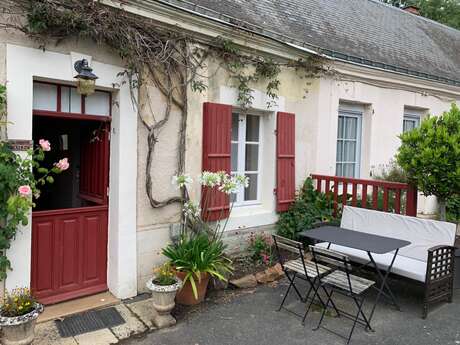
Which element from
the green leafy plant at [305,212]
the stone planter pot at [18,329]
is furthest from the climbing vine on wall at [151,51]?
the stone planter pot at [18,329]

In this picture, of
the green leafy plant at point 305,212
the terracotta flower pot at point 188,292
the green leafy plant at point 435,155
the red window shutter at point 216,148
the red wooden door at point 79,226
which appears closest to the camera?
the red wooden door at point 79,226

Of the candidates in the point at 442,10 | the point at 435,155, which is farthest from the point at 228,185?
the point at 442,10

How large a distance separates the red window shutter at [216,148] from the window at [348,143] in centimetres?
322

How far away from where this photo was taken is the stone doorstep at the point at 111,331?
3656 millimetres

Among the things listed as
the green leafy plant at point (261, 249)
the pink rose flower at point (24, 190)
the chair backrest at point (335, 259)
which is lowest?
the green leafy plant at point (261, 249)

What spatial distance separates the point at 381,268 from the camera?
4.59 meters

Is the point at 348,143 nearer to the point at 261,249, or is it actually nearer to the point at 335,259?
the point at 261,249

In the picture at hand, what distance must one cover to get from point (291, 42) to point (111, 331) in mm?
5005

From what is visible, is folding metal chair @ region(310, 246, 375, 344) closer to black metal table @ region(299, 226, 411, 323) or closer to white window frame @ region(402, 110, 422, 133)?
black metal table @ region(299, 226, 411, 323)

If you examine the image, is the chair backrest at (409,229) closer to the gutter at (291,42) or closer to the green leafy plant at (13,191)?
the gutter at (291,42)

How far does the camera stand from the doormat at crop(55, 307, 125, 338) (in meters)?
3.85

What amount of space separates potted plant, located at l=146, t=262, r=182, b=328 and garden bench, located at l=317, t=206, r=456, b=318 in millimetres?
2329

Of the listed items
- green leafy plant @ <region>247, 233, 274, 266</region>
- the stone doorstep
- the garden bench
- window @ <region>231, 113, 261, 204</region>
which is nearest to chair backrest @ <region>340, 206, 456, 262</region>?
the garden bench

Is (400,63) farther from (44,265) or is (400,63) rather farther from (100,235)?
(44,265)
